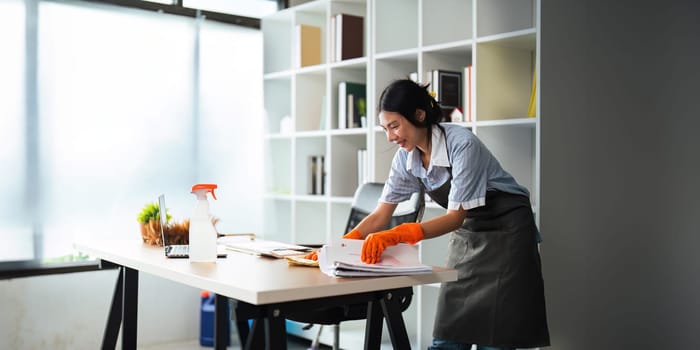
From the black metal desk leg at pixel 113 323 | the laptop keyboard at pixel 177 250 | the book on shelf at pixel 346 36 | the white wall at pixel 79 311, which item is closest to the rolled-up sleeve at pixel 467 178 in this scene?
the laptop keyboard at pixel 177 250

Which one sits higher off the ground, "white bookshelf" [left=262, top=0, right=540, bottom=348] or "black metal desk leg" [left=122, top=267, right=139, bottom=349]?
"white bookshelf" [left=262, top=0, right=540, bottom=348]

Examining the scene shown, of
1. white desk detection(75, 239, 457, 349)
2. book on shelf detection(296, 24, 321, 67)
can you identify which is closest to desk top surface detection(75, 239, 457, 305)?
white desk detection(75, 239, 457, 349)

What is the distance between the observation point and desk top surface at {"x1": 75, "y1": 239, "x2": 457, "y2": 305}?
75.4 inches

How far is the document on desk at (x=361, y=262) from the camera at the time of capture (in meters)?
2.12

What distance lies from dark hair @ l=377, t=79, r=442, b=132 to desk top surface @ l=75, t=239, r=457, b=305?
56 cm

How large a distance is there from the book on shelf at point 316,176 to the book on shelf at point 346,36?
63cm

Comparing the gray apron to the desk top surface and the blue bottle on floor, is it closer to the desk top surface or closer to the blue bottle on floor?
the desk top surface

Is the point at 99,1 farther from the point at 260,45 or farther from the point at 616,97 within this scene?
the point at 616,97

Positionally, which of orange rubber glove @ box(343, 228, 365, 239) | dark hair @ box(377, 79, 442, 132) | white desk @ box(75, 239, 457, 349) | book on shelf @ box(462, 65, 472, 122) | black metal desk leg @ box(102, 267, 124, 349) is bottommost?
black metal desk leg @ box(102, 267, 124, 349)

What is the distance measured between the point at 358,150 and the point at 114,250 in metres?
1.92

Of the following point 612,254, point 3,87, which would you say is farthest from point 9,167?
point 612,254

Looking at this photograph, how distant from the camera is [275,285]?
1954 mm

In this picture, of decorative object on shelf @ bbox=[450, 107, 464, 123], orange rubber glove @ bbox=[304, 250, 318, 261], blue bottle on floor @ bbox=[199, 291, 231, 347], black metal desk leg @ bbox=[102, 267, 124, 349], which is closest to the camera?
orange rubber glove @ bbox=[304, 250, 318, 261]

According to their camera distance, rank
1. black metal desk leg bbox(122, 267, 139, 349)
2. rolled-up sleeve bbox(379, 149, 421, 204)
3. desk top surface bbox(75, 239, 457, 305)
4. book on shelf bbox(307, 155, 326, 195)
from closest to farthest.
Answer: desk top surface bbox(75, 239, 457, 305)
rolled-up sleeve bbox(379, 149, 421, 204)
black metal desk leg bbox(122, 267, 139, 349)
book on shelf bbox(307, 155, 326, 195)
